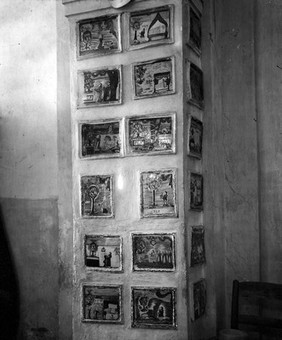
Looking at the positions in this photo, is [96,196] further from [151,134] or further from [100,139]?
[151,134]

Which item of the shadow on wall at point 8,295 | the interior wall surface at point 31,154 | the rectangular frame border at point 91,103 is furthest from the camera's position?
the interior wall surface at point 31,154

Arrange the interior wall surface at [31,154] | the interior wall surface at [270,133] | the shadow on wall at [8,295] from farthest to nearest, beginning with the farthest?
1. the interior wall surface at [31,154]
2. the shadow on wall at [8,295]
3. the interior wall surface at [270,133]

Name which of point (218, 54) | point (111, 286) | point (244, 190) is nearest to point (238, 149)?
point (244, 190)

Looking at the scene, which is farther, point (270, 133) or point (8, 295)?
point (8, 295)

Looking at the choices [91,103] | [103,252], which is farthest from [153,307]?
[91,103]

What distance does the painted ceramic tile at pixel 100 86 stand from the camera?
10.1 ft

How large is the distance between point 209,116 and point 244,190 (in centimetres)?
61

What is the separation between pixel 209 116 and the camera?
10.7 ft

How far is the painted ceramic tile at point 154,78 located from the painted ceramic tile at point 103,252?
1008 millimetres

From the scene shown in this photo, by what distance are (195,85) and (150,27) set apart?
1.65 feet

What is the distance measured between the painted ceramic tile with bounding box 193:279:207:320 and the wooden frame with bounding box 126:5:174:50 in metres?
1.66

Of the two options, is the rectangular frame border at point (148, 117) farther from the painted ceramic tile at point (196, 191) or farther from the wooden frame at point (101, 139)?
the painted ceramic tile at point (196, 191)

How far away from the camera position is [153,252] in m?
2.92

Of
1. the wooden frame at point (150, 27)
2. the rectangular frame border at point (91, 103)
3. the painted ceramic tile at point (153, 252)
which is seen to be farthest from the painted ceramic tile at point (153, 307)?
the wooden frame at point (150, 27)
